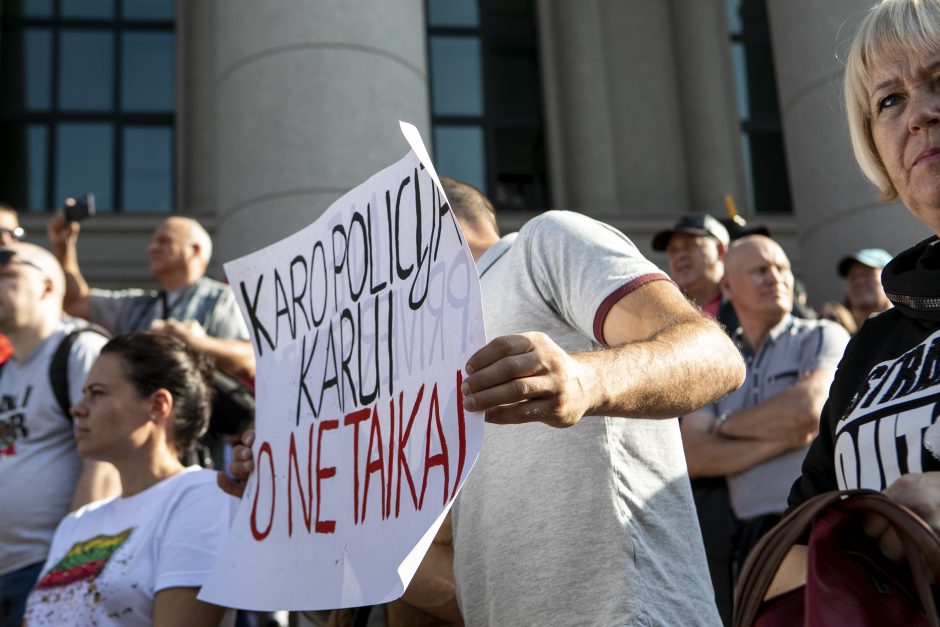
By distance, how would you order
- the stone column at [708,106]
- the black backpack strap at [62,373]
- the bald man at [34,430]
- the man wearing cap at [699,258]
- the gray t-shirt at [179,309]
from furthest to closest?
the stone column at [708,106] < the man wearing cap at [699,258] < the gray t-shirt at [179,309] < the black backpack strap at [62,373] < the bald man at [34,430]

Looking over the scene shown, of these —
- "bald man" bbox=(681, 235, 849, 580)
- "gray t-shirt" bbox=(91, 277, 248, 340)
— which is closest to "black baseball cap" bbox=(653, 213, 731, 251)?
"bald man" bbox=(681, 235, 849, 580)

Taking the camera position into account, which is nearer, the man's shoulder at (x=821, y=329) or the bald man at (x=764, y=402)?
the bald man at (x=764, y=402)

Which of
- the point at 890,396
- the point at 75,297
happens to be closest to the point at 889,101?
the point at 890,396

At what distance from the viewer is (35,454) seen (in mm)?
3955

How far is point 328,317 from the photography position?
2416mm

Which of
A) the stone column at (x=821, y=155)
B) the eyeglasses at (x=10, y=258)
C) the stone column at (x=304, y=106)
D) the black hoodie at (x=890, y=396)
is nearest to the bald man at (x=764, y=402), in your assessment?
the black hoodie at (x=890, y=396)

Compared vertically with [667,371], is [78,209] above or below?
above

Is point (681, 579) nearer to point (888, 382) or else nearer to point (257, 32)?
point (888, 382)

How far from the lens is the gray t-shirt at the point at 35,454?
3816 millimetres

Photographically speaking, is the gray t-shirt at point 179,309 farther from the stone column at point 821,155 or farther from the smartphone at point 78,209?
the stone column at point 821,155

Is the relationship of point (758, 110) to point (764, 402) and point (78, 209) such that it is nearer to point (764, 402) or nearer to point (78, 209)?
point (78, 209)

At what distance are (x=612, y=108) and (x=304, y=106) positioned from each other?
5610 millimetres

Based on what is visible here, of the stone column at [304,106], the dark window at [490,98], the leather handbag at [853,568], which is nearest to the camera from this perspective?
the leather handbag at [853,568]

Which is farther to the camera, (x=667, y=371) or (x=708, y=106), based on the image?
(x=708, y=106)
